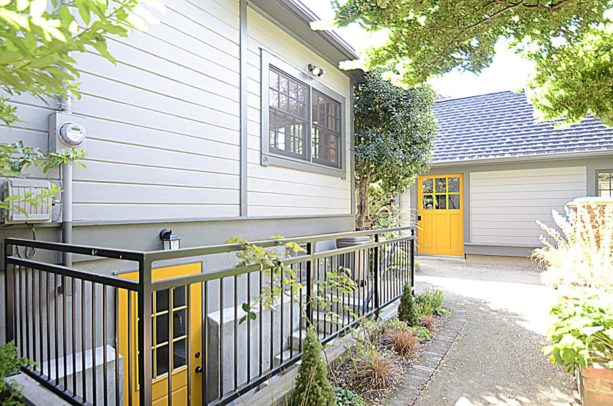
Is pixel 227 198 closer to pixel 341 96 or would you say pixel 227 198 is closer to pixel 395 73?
pixel 395 73

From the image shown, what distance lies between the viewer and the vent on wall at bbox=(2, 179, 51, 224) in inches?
84.4

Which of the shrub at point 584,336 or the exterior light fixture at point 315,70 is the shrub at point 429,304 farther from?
the exterior light fixture at point 315,70

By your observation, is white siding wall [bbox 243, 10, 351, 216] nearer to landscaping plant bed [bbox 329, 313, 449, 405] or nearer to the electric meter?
the electric meter

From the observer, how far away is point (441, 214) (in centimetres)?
988

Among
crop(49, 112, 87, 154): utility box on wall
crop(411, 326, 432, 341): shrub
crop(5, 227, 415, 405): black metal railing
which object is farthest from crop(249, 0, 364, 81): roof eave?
crop(411, 326, 432, 341): shrub

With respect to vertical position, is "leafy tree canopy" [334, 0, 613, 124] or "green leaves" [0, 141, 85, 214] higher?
"leafy tree canopy" [334, 0, 613, 124]

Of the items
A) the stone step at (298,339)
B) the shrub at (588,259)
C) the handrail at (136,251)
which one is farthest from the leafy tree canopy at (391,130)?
the handrail at (136,251)

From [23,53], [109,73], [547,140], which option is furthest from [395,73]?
[547,140]

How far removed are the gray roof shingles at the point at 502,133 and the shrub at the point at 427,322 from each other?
5.37 metres

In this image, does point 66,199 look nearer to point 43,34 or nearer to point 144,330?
point 144,330

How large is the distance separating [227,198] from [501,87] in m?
10.7

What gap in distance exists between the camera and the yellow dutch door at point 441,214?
31.8 ft

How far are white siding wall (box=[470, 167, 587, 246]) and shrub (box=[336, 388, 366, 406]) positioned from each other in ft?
26.0

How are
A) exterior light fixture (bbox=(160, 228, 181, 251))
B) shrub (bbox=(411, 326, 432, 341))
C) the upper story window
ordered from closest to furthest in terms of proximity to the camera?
exterior light fixture (bbox=(160, 228, 181, 251))
shrub (bbox=(411, 326, 432, 341))
the upper story window
